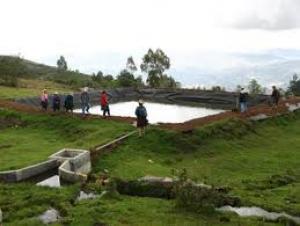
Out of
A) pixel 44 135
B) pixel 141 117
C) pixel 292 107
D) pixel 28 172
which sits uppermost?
pixel 292 107

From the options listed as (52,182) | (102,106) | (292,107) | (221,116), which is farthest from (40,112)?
(292,107)

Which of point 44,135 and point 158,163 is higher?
point 44,135

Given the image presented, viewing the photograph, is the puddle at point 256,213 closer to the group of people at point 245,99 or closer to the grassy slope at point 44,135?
the grassy slope at point 44,135

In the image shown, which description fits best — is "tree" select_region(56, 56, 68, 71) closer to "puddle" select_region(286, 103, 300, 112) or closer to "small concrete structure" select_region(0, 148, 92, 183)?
"puddle" select_region(286, 103, 300, 112)

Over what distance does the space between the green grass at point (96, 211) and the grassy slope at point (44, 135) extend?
204 inches

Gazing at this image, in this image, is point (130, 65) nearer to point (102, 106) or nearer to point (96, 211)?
point (102, 106)

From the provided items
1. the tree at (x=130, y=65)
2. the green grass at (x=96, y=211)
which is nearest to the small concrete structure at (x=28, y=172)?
the green grass at (x=96, y=211)

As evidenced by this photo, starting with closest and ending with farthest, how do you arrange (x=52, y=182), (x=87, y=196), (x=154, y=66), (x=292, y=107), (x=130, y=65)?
1. (x=87, y=196)
2. (x=52, y=182)
3. (x=292, y=107)
4. (x=154, y=66)
5. (x=130, y=65)

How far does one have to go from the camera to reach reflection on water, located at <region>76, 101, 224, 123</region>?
44344 millimetres

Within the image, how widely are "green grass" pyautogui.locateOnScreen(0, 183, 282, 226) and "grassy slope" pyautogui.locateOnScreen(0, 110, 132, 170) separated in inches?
204

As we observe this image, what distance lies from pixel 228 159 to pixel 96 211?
11.1m

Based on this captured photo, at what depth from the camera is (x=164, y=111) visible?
1949 inches

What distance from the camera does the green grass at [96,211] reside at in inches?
677

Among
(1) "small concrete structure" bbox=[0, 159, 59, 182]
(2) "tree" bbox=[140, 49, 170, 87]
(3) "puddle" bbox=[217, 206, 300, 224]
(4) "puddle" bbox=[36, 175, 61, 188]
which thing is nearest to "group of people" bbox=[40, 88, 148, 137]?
(1) "small concrete structure" bbox=[0, 159, 59, 182]
